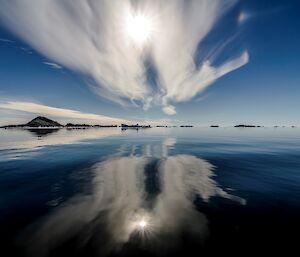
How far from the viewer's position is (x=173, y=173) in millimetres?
17812

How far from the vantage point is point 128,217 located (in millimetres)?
9250

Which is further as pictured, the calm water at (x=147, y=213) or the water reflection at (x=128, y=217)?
the water reflection at (x=128, y=217)

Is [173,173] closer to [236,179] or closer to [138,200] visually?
[236,179]

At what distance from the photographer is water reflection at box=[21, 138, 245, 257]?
735 cm

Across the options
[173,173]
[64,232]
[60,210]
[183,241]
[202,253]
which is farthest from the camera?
[173,173]

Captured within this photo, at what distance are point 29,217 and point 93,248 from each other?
4207 millimetres

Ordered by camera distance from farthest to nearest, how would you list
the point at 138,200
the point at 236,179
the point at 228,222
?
the point at 236,179, the point at 138,200, the point at 228,222

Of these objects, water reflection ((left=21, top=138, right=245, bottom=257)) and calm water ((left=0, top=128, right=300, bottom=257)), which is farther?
water reflection ((left=21, top=138, right=245, bottom=257))

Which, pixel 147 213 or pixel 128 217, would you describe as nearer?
pixel 128 217

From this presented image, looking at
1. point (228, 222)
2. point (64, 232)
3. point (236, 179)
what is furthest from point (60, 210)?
point (236, 179)

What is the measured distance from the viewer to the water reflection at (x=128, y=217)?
24.1ft

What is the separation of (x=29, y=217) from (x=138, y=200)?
213 inches

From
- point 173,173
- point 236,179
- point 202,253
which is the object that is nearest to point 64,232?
point 202,253

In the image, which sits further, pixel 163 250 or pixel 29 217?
pixel 29 217
